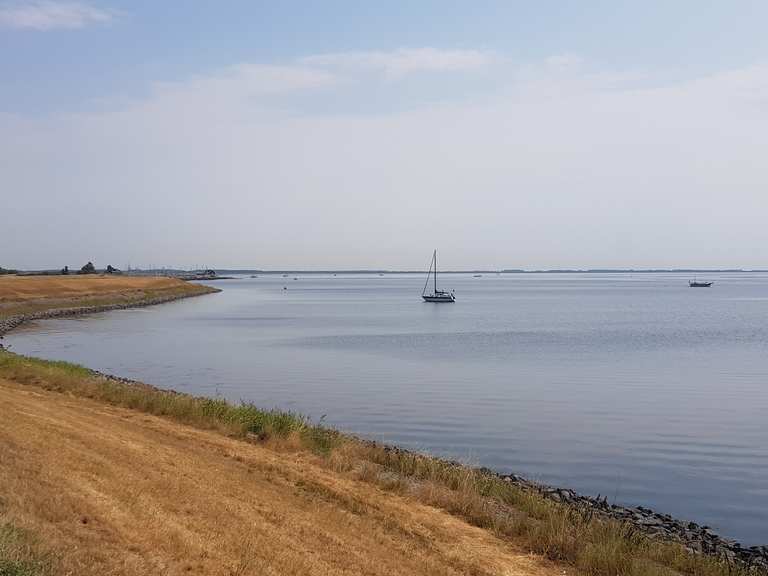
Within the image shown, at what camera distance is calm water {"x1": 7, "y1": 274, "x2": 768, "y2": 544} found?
63.2 feet

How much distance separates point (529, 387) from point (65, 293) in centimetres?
7860

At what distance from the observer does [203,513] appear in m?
10.6

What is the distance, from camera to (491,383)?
3406 centimetres

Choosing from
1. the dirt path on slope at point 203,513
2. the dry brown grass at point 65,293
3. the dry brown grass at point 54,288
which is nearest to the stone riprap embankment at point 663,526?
the dirt path on slope at point 203,513

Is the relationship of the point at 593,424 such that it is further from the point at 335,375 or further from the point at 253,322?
the point at 253,322

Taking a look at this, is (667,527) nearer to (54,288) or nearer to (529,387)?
(529,387)

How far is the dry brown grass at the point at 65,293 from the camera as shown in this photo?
262ft

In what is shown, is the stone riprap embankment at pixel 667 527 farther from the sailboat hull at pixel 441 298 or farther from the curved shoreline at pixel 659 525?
the sailboat hull at pixel 441 298

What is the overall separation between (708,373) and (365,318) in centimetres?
4891

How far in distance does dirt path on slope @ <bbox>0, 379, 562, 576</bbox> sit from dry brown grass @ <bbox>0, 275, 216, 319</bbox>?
2446 inches

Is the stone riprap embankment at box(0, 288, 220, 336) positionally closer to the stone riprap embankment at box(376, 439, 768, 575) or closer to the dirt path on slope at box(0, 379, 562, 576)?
the dirt path on slope at box(0, 379, 562, 576)

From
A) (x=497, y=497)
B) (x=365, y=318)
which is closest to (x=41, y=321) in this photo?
(x=365, y=318)

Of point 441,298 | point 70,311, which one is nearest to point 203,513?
point 70,311

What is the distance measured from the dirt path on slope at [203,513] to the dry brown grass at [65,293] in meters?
62.1
